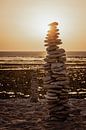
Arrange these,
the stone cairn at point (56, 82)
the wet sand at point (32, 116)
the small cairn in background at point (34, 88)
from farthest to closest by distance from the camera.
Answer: the small cairn in background at point (34, 88) < the stone cairn at point (56, 82) < the wet sand at point (32, 116)

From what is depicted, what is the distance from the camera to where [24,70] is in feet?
6.81

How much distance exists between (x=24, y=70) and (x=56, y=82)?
0.49 m

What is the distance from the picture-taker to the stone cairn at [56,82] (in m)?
1.62

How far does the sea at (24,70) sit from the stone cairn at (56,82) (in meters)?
0.40

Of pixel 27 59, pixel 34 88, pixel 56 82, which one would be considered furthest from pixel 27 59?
pixel 56 82

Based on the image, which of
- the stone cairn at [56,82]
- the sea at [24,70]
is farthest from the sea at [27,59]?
the stone cairn at [56,82]

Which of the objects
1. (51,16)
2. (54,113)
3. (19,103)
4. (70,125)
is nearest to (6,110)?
(19,103)

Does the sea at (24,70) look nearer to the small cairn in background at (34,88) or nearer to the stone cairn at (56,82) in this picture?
the small cairn in background at (34,88)

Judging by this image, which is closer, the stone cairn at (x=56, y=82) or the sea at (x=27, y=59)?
the stone cairn at (x=56, y=82)

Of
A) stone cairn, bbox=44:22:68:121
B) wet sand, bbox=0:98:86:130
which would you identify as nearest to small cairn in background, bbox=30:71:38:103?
wet sand, bbox=0:98:86:130

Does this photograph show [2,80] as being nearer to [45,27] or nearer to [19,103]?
[19,103]

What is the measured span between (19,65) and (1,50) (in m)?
0.16

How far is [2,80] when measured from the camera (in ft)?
6.78

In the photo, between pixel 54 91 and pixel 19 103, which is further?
pixel 19 103
